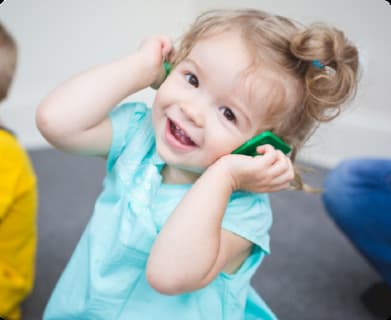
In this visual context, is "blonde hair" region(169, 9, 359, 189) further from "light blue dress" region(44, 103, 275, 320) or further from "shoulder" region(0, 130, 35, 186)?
"shoulder" region(0, 130, 35, 186)

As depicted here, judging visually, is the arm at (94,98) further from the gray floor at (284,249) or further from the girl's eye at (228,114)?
the gray floor at (284,249)

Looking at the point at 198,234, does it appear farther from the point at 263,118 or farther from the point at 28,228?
the point at 28,228

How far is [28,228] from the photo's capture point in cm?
76

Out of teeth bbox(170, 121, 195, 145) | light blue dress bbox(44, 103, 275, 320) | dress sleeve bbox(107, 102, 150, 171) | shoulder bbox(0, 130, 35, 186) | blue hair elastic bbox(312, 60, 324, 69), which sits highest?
blue hair elastic bbox(312, 60, 324, 69)

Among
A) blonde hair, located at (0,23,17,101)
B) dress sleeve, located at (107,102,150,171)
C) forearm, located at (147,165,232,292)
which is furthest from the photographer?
blonde hair, located at (0,23,17,101)

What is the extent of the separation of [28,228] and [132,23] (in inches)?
14.3

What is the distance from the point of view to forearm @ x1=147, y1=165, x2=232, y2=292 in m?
0.38

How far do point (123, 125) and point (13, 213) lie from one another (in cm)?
33

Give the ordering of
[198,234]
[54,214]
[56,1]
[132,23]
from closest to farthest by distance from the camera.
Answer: [198,234], [132,23], [56,1], [54,214]

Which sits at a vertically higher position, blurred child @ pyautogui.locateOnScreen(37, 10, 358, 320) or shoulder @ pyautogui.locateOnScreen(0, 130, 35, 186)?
blurred child @ pyautogui.locateOnScreen(37, 10, 358, 320)

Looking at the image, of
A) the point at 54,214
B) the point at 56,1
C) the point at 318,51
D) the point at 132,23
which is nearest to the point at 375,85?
the point at 318,51

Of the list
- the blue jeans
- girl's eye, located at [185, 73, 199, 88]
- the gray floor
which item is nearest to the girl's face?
girl's eye, located at [185, 73, 199, 88]

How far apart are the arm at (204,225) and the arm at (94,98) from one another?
0.12 metres

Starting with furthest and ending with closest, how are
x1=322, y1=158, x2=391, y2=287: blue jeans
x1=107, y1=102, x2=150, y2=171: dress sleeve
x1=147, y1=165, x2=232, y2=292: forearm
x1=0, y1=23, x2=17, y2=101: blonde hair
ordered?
1. x1=322, y1=158, x2=391, y2=287: blue jeans
2. x1=0, y1=23, x2=17, y2=101: blonde hair
3. x1=107, y1=102, x2=150, y2=171: dress sleeve
4. x1=147, y1=165, x2=232, y2=292: forearm
